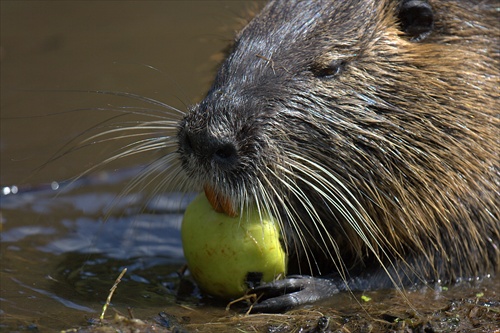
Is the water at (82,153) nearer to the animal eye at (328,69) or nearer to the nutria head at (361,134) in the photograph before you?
the nutria head at (361,134)

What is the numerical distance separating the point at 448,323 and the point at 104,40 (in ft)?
15.5

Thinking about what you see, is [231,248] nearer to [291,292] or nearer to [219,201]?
[219,201]

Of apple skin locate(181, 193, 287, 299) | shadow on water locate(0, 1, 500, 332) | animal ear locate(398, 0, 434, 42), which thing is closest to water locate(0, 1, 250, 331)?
shadow on water locate(0, 1, 500, 332)

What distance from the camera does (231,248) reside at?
4.25m

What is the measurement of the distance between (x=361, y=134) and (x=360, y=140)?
28mm

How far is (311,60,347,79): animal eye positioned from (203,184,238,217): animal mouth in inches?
29.4

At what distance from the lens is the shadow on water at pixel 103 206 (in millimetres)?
4211

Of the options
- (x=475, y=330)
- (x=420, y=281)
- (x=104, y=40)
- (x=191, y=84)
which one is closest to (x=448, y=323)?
(x=475, y=330)

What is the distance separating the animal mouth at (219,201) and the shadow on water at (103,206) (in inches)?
17.4

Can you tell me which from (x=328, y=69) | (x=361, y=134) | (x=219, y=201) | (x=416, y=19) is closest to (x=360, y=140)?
(x=361, y=134)

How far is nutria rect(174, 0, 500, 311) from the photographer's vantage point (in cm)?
427

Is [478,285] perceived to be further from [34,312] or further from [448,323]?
[34,312]

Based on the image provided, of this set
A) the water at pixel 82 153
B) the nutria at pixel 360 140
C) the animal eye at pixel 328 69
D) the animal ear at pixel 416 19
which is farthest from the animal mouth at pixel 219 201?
the animal ear at pixel 416 19

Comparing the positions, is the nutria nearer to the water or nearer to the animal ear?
the animal ear
